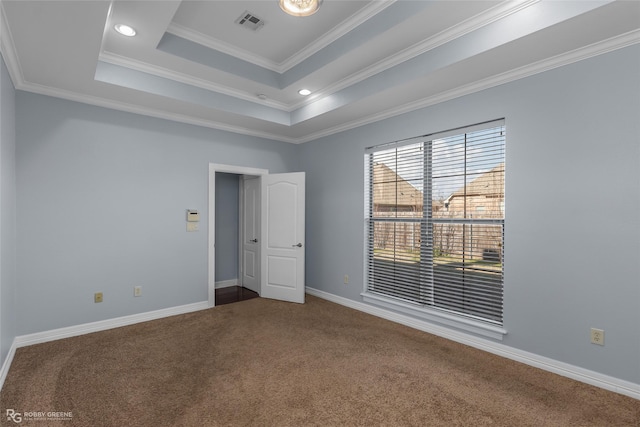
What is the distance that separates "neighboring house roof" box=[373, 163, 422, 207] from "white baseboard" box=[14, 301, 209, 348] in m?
2.85

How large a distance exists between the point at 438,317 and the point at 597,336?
4.38 ft

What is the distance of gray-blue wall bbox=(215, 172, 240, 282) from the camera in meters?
5.60

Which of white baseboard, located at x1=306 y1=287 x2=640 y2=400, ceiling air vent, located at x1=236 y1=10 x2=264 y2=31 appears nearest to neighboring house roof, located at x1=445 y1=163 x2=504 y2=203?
white baseboard, located at x1=306 y1=287 x2=640 y2=400

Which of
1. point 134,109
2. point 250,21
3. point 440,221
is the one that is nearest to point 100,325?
point 134,109

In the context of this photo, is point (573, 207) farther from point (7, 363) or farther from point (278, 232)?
point (7, 363)

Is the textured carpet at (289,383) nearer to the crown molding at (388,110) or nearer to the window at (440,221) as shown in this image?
the window at (440,221)

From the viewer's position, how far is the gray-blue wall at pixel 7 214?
2.48 metres

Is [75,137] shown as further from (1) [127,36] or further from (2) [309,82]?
(2) [309,82]

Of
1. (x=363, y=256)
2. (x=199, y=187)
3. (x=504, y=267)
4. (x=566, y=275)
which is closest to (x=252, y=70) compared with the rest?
(x=199, y=187)

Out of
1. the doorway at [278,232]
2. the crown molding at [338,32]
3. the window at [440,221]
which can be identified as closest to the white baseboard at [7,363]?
the doorway at [278,232]

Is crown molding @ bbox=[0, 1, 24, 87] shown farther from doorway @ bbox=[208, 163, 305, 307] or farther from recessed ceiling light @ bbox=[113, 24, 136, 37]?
doorway @ bbox=[208, 163, 305, 307]

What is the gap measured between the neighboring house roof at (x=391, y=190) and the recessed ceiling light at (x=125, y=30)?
2948 millimetres

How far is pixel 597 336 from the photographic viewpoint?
2418 millimetres

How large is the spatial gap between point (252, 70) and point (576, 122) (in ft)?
10.5
